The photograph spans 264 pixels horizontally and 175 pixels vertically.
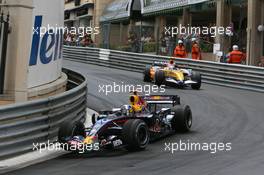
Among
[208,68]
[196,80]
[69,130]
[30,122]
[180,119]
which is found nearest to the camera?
[30,122]

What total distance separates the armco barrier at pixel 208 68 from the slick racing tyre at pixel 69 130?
10790 mm

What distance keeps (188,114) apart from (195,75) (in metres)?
8.16

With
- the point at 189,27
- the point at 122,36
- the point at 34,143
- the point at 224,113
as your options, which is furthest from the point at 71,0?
the point at 34,143

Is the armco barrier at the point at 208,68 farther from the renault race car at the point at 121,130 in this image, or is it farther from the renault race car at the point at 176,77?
the renault race car at the point at 121,130

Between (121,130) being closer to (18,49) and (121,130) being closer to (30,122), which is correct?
(30,122)

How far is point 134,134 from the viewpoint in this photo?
8.81 meters

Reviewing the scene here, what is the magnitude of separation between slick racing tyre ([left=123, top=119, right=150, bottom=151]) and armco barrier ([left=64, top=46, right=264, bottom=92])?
10.2 m

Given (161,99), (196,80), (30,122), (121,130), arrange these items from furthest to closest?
(196,80) → (161,99) → (121,130) → (30,122)

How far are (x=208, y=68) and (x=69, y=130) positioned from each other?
13.5m

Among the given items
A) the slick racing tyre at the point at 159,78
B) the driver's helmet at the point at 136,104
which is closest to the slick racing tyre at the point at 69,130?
the driver's helmet at the point at 136,104

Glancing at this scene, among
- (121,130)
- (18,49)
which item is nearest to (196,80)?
(18,49)

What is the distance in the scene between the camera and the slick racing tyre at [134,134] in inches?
347

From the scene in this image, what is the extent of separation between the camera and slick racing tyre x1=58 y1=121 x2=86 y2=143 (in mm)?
8828

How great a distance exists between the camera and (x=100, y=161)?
27.1 feet
